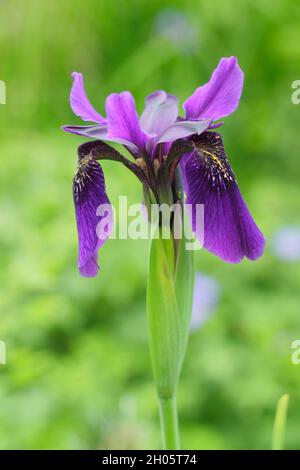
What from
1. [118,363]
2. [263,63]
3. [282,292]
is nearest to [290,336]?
[282,292]

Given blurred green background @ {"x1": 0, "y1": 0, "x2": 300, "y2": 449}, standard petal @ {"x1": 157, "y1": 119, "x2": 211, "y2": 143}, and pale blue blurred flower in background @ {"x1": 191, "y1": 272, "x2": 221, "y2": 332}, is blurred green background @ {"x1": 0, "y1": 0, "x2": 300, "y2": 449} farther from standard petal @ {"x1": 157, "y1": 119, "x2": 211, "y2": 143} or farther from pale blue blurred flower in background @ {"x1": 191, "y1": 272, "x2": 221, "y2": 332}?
standard petal @ {"x1": 157, "y1": 119, "x2": 211, "y2": 143}

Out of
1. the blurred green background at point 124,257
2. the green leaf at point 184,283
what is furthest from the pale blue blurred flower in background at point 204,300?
the green leaf at point 184,283

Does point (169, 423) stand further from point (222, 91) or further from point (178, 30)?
point (178, 30)

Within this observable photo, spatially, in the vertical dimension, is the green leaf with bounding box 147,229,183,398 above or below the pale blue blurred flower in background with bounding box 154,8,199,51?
below

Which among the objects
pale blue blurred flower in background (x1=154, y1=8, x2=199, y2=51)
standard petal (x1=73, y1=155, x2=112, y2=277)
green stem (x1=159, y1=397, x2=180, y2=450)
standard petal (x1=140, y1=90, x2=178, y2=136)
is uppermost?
pale blue blurred flower in background (x1=154, y1=8, x2=199, y2=51)

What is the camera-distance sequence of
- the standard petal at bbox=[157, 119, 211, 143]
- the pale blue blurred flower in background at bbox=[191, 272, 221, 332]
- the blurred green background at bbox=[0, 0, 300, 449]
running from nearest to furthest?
the standard petal at bbox=[157, 119, 211, 143], the blurred green background at bbox=[0, 0, 300, 449], the pale blue blurred flower in background at bbox=[191, 272, 221, 332]

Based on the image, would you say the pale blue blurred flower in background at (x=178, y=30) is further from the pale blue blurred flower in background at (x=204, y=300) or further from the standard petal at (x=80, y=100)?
A: the standard petal at (x=80, y=100)

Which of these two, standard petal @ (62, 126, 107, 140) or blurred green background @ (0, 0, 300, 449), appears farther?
blurred green background @ (0, 0, 300, 449)

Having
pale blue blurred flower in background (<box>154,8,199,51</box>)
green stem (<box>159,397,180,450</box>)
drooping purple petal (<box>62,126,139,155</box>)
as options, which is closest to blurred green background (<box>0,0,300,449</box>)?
pale blue blurred flower in background (<box>154,8,199,51</box>)
